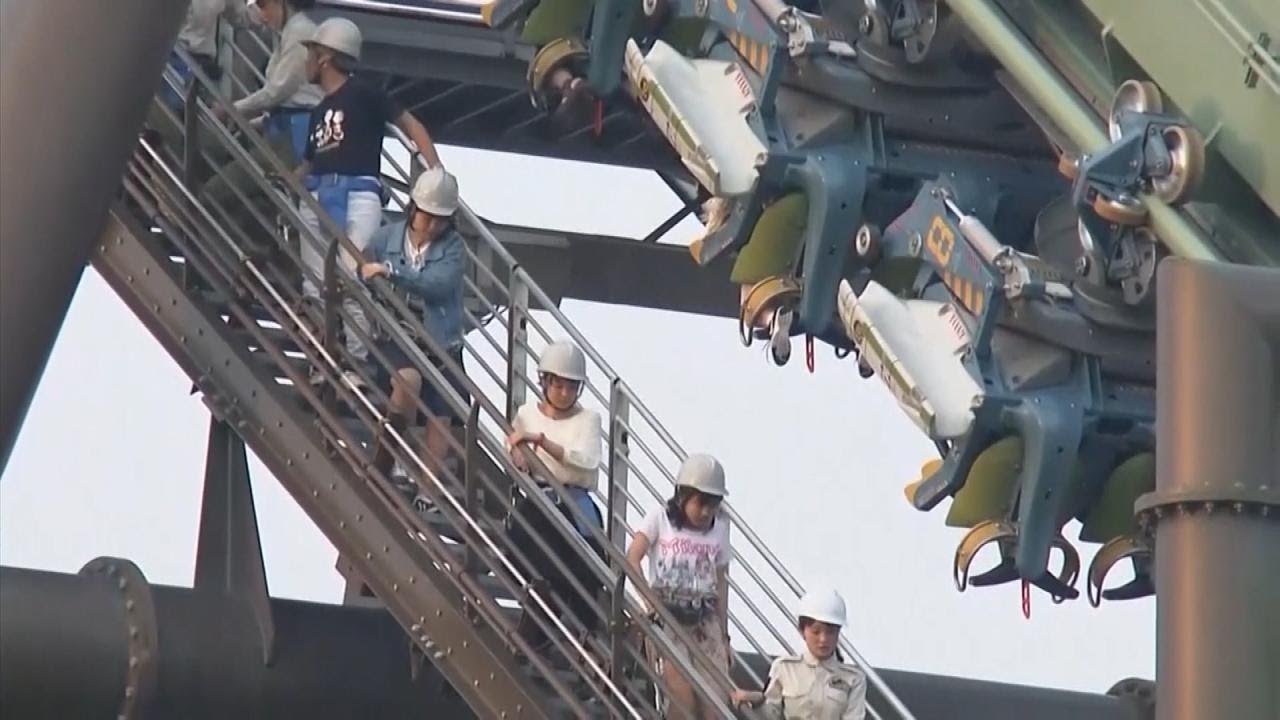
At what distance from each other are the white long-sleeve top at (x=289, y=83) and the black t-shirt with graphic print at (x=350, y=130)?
1.81ft

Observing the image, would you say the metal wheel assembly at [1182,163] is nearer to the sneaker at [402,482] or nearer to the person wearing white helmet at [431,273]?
the person wearing white helmet at [431,273]

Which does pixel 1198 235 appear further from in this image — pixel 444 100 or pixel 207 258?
pixel 444 100

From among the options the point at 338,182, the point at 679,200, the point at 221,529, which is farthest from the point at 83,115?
the point at 679,200

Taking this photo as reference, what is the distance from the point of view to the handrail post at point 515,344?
46.4 feet

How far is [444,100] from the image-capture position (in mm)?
19469

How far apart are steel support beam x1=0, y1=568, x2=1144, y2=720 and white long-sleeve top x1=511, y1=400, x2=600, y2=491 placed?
4.73ft

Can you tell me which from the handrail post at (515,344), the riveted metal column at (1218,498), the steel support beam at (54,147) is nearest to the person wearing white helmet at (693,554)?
the handrail post at (515,344)

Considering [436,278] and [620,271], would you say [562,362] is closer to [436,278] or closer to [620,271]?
[436,278]

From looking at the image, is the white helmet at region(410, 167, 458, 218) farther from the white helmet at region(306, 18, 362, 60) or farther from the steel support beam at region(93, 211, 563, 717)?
the steel support beam at region(93, 211, 563, 717)

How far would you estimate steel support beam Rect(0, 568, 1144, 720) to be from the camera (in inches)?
534

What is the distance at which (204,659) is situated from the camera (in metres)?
13.9

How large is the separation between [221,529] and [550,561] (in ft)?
8.93

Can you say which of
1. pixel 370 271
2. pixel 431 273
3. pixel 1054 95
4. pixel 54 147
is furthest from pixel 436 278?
pixel 54 147

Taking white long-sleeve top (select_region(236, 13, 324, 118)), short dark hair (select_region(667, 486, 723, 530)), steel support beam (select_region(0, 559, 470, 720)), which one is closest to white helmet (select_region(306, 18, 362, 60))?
white long-sleeve top (select_region(236, 13, 324, 118))
